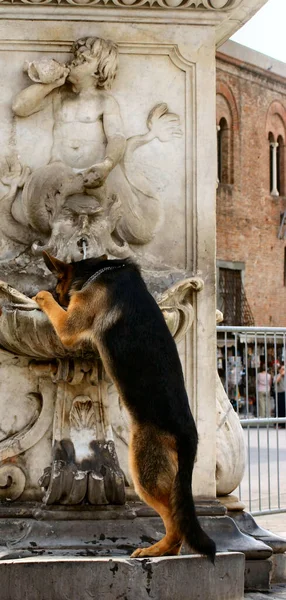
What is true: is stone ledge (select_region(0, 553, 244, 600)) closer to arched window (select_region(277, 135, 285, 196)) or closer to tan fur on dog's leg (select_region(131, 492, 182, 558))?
tan fur on dog's leg (select_region(131, 492, 182, 558))

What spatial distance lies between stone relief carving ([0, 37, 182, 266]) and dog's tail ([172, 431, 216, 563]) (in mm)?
1362

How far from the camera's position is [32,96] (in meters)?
6.26

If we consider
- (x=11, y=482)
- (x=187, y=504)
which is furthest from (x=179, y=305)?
(x=187, y=504)

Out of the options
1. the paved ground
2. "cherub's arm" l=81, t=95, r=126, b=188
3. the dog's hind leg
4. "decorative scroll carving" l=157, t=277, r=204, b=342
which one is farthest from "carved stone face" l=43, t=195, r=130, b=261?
the paved ground

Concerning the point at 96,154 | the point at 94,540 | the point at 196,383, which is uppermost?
the point at 96,154

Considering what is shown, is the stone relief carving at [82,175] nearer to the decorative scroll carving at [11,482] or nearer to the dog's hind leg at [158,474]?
the decorative scroll carving at [11,482]

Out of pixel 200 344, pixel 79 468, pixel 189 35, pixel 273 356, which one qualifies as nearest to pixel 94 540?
pixel 79 468

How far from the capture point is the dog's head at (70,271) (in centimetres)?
568

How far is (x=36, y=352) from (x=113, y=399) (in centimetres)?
54

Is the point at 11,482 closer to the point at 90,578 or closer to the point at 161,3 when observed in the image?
the point at 90,578

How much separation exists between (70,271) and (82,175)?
72cm

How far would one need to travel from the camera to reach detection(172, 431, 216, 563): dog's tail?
204 inches

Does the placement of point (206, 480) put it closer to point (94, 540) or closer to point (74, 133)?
point (94, 540)

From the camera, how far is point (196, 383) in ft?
20.9
